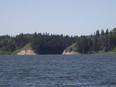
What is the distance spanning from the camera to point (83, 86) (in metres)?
51.8

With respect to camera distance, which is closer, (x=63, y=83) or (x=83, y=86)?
(x=83, y=86)

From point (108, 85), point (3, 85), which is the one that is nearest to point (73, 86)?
point (108, 85)

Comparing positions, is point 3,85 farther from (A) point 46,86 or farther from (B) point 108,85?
(B) point 108,85

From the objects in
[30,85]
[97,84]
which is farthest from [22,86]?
[97,84]

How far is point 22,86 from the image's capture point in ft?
172

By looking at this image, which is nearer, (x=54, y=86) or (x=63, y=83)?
(x=54, y=86)

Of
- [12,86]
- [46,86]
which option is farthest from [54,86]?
[12,86]

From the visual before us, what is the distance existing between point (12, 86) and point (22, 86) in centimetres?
144

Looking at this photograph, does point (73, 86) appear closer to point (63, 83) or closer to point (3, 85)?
point (63, 83)

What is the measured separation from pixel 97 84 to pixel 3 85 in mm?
11804

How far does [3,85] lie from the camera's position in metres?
54.5

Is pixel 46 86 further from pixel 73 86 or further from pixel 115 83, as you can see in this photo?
pixel 115 83

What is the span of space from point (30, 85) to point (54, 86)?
3.27 meters

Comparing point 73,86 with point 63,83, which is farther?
point 63,83
